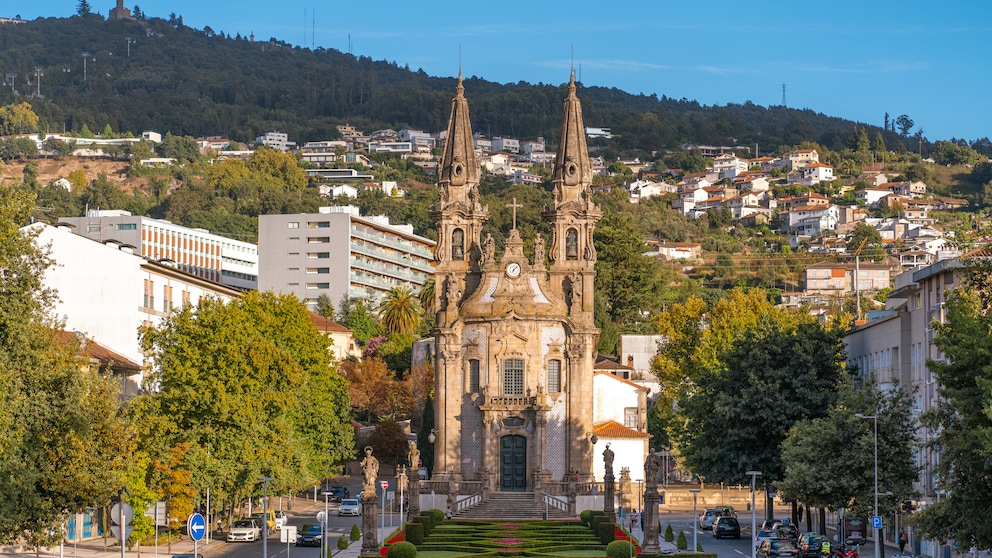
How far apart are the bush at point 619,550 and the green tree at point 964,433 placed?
2025 centimetres

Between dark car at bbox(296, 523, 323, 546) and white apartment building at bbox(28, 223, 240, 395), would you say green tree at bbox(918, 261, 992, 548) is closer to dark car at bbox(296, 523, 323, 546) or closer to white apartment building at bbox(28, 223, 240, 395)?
dark car at bbox(296, 523, 323, 546)

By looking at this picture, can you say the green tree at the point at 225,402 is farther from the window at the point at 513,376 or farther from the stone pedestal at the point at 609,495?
the window at the point at 513,376

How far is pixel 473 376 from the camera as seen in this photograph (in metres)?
114

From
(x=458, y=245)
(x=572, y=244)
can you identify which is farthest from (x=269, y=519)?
(x=572, y=244)

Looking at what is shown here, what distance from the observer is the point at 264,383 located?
3563 inches

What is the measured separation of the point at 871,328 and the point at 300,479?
34141mm

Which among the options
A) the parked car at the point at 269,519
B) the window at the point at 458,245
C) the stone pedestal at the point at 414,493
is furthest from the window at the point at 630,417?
the parked car at the point at 269,519

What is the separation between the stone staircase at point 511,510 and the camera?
103938mm

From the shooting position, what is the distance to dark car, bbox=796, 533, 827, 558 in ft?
242

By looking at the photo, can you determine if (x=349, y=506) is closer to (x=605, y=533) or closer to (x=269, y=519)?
(x=269, y=519)

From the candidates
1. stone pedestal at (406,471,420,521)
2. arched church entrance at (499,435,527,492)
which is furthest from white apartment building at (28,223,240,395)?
arched church entrance at (499,435,527,492)

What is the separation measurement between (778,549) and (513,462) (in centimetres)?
3892

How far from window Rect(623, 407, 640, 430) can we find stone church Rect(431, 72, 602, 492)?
12926 mm

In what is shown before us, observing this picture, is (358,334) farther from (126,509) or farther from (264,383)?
(126,509)
